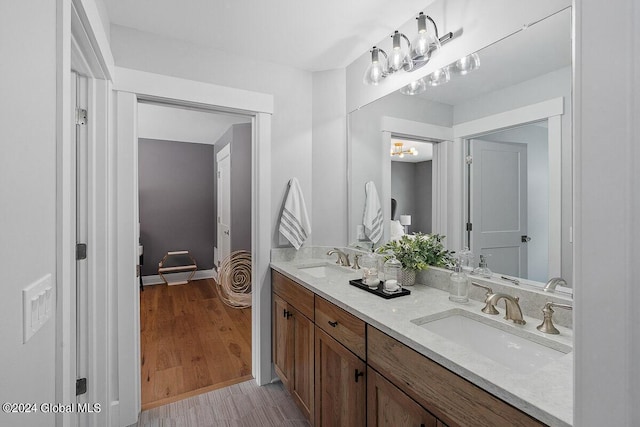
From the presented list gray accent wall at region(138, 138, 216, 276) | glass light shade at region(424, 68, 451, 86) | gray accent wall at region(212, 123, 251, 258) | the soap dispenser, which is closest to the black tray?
the soap dispenser

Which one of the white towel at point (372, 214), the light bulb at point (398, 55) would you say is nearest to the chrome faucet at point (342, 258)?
the white towel at point (372, 214)

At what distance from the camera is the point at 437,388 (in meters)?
0.92

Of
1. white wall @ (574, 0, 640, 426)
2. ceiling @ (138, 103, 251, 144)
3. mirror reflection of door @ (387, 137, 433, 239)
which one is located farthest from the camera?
ceiling @ (138, 103, 251, 144)

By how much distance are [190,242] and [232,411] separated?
3.71 m

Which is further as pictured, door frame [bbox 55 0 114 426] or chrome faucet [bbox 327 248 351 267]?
chrome faucet [bbox 327 248 351 267]

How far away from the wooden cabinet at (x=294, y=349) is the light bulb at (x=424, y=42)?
4.85 feet

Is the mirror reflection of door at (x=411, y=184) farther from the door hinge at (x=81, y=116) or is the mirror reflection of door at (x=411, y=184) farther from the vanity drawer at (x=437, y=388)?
the door hinge at (x=81, y=116)

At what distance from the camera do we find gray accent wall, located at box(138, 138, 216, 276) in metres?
4.93

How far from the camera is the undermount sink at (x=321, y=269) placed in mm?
2105

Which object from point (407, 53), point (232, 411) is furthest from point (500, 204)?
point (232, 411)

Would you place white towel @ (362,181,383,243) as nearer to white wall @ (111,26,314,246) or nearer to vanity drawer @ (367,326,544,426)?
white wall @ (111,26,314,246)

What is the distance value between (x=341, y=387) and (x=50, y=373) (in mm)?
1055

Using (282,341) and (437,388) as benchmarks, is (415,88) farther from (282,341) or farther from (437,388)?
(282,341)

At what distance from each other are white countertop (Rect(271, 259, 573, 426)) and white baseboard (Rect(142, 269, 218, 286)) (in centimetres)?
388
